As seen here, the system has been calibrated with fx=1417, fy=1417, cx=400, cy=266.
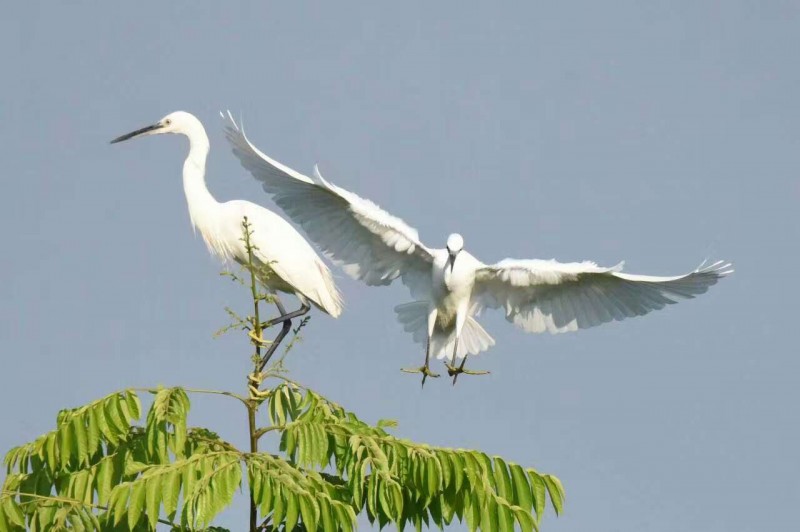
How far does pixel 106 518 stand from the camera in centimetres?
514

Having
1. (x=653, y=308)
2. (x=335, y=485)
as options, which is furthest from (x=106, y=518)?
(x=653, y=308)

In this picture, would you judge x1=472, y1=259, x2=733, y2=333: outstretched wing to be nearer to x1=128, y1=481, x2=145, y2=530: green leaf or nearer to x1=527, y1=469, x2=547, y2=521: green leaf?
x1=527, y1=469, x2=547, y2=521: green leaf

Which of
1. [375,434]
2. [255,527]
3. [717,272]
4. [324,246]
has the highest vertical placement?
[324,246]

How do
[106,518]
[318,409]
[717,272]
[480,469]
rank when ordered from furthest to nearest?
[717,272] < [318,409] < [480,469] < [106,518]

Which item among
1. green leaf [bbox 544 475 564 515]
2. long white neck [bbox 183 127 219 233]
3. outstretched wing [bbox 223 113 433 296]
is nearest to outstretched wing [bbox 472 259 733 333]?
outstretched wing [bbox 223 113 433 296]

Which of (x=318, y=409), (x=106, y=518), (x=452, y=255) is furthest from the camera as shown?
(x=452, y=255)

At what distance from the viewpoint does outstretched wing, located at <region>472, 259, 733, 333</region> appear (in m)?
8.71

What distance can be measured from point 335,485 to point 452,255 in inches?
137

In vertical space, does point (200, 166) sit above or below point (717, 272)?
above

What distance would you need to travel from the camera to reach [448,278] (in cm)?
902

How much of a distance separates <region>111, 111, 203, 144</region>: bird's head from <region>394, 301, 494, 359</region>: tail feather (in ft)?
6.32

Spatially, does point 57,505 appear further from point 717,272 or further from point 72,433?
point 717,272

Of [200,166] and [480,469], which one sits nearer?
[480,469]

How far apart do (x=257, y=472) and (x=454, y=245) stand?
4005mm
